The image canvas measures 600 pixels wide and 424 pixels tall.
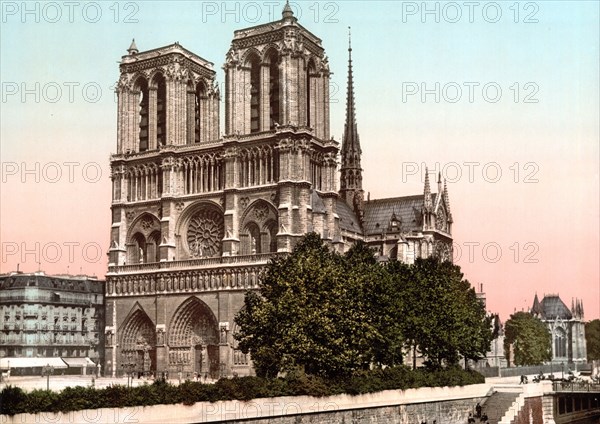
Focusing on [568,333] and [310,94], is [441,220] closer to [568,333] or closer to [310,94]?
[310,94]

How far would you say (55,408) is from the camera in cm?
3212

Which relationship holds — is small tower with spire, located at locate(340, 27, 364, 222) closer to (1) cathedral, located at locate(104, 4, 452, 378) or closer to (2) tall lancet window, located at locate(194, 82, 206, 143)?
(1) cathedral, located at locate(104, 4, 452, 378)

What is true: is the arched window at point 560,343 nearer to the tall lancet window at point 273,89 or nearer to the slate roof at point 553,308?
the slate roof at point 553,308

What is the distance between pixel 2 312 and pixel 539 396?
204 feet

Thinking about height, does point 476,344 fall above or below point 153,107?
below

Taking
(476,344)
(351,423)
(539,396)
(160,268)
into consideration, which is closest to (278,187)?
(160,268)

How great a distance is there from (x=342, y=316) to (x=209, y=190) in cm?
3465

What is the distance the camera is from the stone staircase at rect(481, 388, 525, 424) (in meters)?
56.3

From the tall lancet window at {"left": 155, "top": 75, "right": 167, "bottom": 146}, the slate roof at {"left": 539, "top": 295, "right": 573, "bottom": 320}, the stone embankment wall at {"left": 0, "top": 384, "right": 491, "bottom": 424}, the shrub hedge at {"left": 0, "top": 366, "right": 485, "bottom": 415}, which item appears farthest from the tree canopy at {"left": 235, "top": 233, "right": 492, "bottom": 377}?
the slate roof at {"left": 539, "top": 295, "right": 573, "bottom": 320}

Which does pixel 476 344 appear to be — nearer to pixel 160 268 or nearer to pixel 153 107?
pixel 160 268

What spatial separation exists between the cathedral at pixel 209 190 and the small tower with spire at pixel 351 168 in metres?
9.62

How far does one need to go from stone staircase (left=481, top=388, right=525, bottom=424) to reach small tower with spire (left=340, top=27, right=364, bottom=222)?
136 ft

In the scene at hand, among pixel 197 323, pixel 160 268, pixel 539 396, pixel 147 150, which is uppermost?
pixel 147 150

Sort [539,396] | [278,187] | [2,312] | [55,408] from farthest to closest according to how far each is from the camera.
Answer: [2,312]
[278,187]
[539,396]
[55,408]
